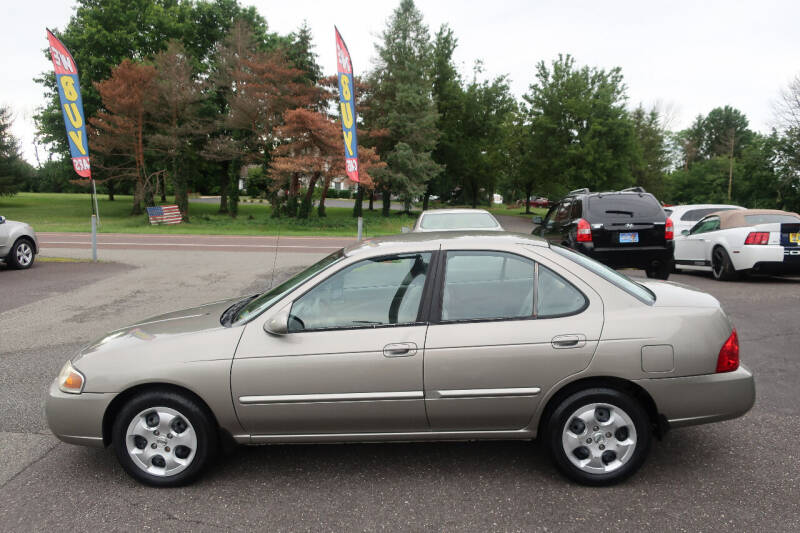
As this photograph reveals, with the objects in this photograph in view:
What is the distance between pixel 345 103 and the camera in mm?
15820

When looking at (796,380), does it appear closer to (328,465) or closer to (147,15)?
(328,465)

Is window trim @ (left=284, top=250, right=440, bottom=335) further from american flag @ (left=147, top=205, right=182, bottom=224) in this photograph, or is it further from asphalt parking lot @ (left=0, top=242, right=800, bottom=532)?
american flag @ (left=147, top=205, right=182, bottom=224)

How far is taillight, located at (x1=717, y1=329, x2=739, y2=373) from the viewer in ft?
11.0

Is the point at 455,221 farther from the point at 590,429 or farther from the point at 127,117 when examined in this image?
the point at 127,117

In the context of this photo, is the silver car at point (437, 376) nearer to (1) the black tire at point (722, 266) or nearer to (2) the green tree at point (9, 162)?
(1) the black tire at point (722, 266)

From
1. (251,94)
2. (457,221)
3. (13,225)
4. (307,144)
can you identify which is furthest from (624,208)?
(251,94)

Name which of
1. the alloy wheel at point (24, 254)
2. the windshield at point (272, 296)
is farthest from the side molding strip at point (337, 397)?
the alloy wheel at point (24, 254)

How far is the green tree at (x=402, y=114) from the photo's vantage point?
38750 mm

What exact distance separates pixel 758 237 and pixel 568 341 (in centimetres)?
934

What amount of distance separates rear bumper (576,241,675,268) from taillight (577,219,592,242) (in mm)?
80

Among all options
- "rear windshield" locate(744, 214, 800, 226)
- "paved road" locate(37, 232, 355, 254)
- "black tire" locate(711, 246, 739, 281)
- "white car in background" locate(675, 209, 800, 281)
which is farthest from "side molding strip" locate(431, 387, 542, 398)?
"paved road" locate(37, 232, 355, 254)

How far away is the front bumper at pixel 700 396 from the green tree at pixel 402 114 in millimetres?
34270

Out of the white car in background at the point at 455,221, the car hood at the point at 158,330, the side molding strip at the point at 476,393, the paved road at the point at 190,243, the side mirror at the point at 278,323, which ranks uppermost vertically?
the white car in background at the point at 455,221

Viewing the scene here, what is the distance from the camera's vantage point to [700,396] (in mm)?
3318
